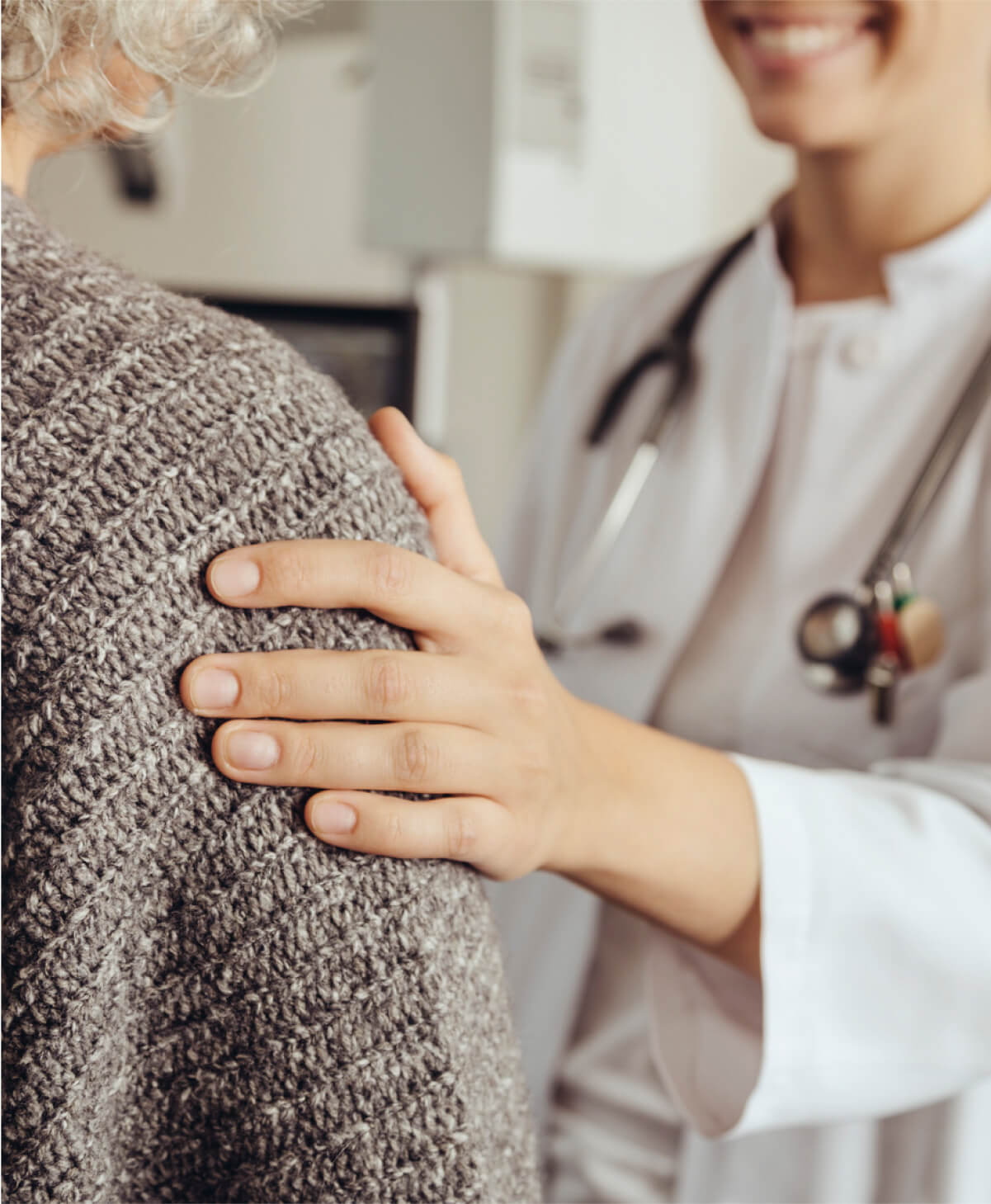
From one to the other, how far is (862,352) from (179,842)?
26.1 inches

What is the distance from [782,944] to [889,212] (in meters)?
0.56

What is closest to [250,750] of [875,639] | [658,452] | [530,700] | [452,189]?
[530,700]

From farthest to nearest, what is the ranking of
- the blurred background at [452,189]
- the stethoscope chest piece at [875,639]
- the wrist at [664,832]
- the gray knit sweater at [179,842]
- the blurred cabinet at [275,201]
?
1. the blurred cabinet at [275,201]
2. the blurred background at [452,189]
3. the stethoscope chest piece at [875,639]
4. the wrist at [664,832]
5. the gray knit sweater at [179,842]

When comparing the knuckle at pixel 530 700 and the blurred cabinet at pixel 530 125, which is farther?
the blurred cabinet at pixel 530 125

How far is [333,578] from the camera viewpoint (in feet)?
1.31

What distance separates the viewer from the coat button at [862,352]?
0.84 m

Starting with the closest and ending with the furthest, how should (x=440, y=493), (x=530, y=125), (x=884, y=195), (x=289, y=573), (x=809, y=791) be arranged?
(x=289, y=573)
(x=440, y=493)
(x=809, y=791)
(x=884, y=195)
(x=530, y=125)

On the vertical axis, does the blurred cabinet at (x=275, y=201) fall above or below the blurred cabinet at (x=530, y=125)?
below

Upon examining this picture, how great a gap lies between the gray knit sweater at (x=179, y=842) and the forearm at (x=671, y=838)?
4.6 inches

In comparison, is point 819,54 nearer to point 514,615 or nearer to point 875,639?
point 875,639

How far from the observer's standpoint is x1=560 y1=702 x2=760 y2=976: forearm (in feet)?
1.77

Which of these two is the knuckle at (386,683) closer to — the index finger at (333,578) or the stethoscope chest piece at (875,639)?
the index finger at (333,578)

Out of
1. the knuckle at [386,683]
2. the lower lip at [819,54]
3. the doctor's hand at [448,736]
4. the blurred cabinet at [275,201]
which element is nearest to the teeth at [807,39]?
the lower lip at [819,54]

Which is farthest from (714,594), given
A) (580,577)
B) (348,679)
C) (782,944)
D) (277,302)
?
(277,302)
